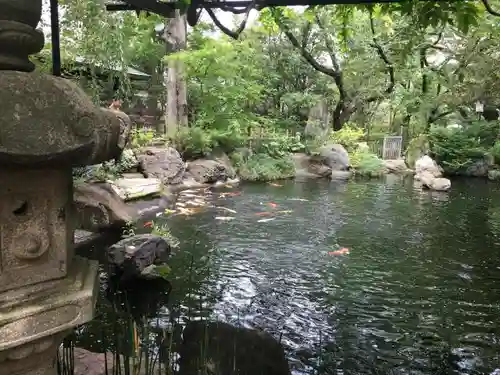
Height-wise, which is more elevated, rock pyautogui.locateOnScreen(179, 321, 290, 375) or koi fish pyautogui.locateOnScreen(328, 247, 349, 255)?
rock pyautogui.locateOnScreen(179, 321, 290, 375)

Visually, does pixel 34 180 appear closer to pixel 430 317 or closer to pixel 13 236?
pixel 13 236

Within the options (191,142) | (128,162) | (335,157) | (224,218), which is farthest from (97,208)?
(335,157)

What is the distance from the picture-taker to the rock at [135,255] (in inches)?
243

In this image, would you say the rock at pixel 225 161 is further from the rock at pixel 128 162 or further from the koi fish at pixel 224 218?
the koi fish at pixel 224 218

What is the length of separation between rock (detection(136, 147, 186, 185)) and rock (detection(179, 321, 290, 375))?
9.25m

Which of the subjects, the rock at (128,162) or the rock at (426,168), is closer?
the rock at (128,162)

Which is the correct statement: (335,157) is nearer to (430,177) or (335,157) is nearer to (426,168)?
(426,168)

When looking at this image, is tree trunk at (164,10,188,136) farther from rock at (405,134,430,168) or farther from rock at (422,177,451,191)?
rock at (405,134,430,168)

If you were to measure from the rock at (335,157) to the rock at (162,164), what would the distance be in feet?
23.0

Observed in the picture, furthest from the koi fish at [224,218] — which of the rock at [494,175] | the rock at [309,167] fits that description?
the rock at [494,175]

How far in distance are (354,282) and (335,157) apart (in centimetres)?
1282

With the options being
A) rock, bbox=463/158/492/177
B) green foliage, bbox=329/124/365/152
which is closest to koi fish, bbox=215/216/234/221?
green foliage, bbox=329/124/365/152

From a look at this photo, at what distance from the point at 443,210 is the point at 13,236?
38.6 ft

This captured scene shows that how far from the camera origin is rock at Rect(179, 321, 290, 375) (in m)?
3.59
